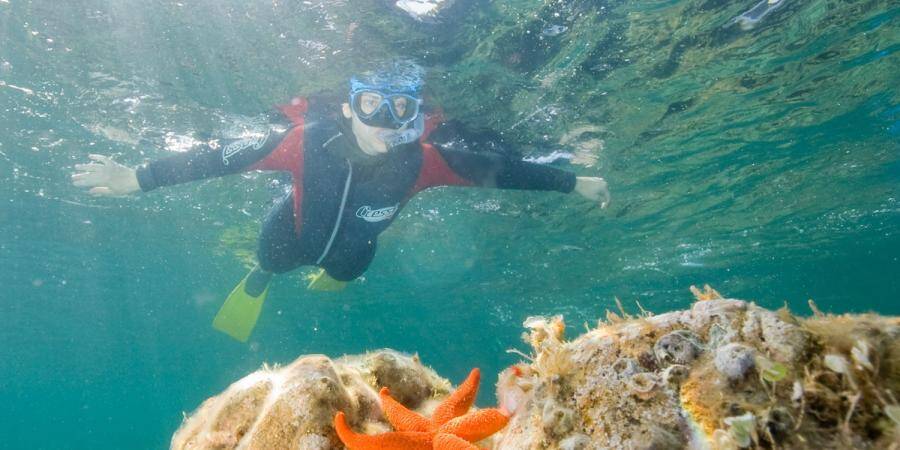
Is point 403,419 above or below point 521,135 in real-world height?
above

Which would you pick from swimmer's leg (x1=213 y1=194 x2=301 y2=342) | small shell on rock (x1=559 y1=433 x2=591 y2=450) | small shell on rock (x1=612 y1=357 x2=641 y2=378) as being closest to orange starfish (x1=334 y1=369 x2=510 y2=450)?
small shell on rock (x1=559 y1=433 x2=591 y2=450)

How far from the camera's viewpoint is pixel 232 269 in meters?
29.1

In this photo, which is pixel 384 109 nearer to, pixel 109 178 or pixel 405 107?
pixel 405 107

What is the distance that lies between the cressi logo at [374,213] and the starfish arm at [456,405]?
5609 mm

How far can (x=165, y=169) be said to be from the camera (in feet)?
22.0

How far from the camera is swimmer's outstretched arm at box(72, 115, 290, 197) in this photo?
Result: 652 cm

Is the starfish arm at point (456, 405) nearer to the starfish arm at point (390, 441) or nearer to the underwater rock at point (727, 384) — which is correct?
the starfish arm at point (390, 441)

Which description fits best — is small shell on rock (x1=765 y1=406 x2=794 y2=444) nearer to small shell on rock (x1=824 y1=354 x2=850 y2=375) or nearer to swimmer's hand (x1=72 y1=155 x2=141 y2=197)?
small shell on rock (x1=824 y1=354 x2=850 y2=375)

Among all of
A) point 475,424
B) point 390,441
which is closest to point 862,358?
point 475,424

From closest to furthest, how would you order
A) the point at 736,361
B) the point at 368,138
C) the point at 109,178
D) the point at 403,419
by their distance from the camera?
the point at 736,361 < the point at 403,419 < the point at 109,178 < the point at 368,138

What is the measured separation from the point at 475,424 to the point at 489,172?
239 inches

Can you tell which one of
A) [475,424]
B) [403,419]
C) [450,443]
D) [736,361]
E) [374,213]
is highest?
[736,361]

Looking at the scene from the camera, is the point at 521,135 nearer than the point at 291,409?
→ No

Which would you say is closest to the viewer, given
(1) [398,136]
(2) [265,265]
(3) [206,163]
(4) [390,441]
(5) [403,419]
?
(4) [390,441]
